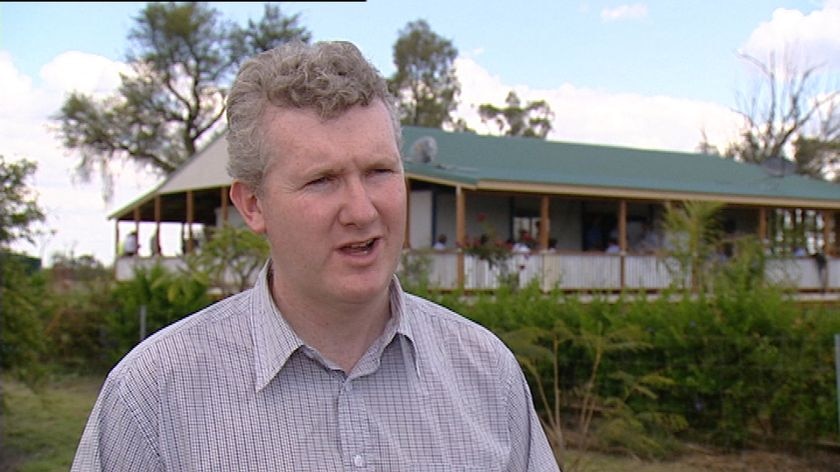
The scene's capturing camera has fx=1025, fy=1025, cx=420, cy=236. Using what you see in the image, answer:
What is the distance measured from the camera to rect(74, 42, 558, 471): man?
1.94 m

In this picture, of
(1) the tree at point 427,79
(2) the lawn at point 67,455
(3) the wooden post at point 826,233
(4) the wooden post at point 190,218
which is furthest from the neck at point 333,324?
(1) the tree at point 427,79

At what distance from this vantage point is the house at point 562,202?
2108 cm

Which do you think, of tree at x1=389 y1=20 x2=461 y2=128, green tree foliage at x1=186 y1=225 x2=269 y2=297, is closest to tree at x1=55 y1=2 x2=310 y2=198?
tree at x1=389 y1=20 x2=461 y2=128

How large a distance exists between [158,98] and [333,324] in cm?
5009

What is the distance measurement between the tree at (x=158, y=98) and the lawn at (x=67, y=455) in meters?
39.4

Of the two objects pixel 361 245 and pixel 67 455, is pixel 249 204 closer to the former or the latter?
pixel 361 245

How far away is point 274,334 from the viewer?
2.05 metres

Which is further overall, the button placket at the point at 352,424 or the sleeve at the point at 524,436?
the sleeve at the point at 524,436

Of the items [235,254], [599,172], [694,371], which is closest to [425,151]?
[599,172]

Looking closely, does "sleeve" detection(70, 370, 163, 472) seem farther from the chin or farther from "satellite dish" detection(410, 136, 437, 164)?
"satellite dish" detection(410, 136, 437, 164)

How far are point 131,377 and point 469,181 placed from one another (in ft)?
60.7

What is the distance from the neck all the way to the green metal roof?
18.3 metres

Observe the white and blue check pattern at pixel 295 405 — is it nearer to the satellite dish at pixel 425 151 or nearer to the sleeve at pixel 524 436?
the sleeve at pixel 524 436

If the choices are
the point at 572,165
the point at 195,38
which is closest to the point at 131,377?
the point at 572,165
